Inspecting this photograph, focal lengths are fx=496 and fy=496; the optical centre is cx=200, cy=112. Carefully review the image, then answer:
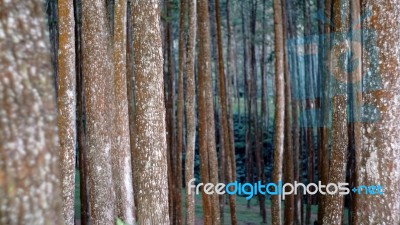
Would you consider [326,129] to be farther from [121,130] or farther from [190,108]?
[121,130]

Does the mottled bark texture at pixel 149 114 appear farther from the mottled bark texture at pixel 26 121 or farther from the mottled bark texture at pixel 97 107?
the mottled bark texture at pixel 26 121

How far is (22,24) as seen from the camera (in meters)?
1.63

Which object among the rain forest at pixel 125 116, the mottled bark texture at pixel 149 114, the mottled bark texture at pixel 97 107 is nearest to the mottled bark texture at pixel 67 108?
the rain forest at pixel 125 116

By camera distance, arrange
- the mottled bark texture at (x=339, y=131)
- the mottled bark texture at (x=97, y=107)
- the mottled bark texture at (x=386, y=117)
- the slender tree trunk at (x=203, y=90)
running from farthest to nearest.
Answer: the slender tree trunk at (x=203, y=90), the mottled bark texture at (x=339, y=131), the mottled bark texture at (x=97, y=107), the mottled bark texture at (x=386, y=117)

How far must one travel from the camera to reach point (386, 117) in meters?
4.48

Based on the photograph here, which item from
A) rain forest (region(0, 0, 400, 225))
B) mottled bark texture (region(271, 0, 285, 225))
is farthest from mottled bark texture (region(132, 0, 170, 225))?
mottled bark texture (region(271, 0, 285, 225))

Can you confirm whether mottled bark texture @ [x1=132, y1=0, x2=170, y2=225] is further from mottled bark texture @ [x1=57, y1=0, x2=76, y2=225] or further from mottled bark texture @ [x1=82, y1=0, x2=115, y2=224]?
mottled bark texture @ [x1=82, y1=0, x2=115, y2=224]

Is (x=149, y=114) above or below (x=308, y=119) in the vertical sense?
above

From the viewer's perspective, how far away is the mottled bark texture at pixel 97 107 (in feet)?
18.9

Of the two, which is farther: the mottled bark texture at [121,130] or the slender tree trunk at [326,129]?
the slender tree trunk at [326,129]

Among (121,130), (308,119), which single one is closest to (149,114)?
(121,130)

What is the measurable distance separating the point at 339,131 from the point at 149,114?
11.1 feet

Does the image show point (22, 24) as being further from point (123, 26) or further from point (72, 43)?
point (123, 26)

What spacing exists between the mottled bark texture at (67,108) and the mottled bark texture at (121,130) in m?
0.91
